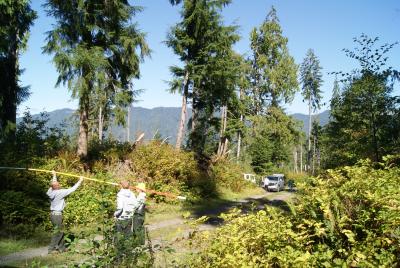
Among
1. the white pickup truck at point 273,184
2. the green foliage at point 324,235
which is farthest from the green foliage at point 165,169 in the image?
the white pickup truck at point 273,184

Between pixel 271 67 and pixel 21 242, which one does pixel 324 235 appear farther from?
pixel 271 67

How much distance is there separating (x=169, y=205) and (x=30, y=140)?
659 cm

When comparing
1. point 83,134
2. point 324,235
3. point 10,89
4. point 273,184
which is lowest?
point 273,184

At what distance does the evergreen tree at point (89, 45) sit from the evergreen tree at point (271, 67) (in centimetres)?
2204

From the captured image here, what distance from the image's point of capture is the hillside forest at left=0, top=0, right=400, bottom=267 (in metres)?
4.03

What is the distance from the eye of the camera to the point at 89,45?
17172 millimetres

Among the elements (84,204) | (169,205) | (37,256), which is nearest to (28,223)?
(84,204)

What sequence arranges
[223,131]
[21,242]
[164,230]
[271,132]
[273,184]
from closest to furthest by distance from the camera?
[21,242] → [164,230] → [223,131] → [273,184] → [271,132]

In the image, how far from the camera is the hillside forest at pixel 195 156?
13.2ft

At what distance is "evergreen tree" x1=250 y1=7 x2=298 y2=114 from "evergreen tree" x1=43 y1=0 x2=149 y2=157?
2204 centimetres

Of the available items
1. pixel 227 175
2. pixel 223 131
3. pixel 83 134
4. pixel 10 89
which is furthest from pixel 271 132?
pixel 10 89

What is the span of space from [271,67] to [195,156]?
18.1 meters

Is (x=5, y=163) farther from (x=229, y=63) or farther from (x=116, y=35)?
(x=229, y=63)

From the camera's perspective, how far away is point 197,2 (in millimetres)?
25500
